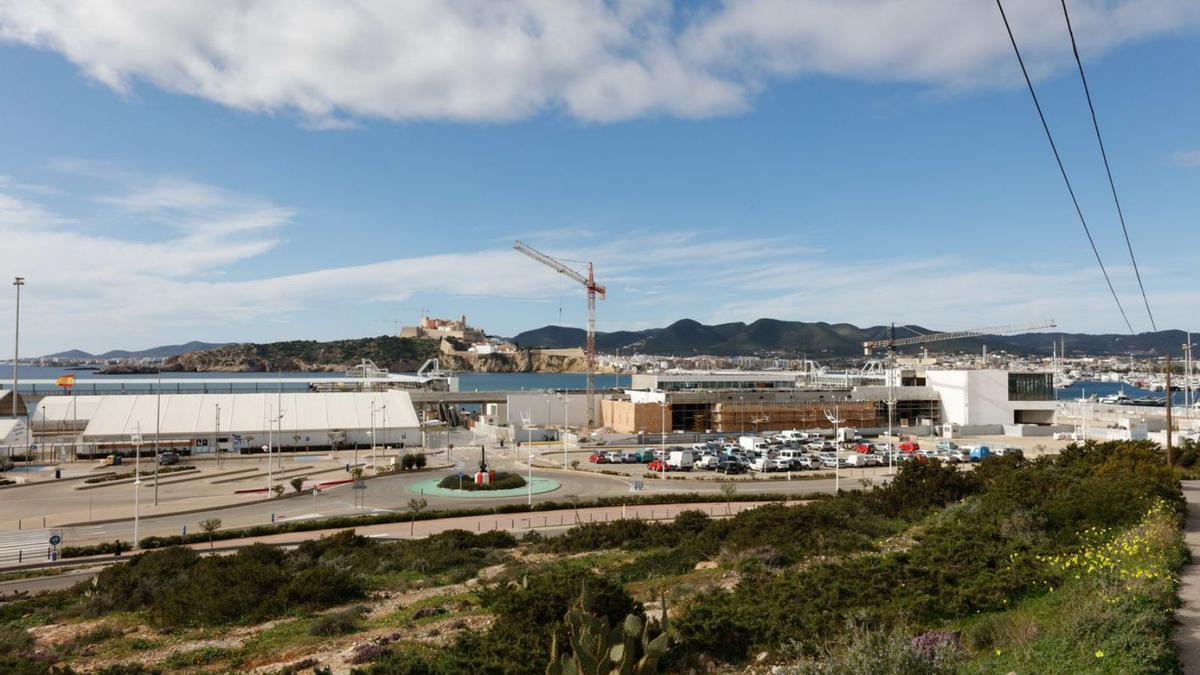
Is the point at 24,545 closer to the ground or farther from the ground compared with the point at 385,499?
farther from the ground

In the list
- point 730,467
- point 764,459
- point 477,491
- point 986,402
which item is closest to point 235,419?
point 477,491

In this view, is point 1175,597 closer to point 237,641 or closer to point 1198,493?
point 237,641

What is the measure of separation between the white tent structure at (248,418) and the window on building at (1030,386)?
54001 mm

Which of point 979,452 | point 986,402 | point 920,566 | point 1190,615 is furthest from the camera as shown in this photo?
point 986,402

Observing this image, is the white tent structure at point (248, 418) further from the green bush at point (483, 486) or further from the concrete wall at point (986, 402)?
the concrete wall at point (986, 402)

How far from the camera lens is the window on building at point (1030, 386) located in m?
69.2

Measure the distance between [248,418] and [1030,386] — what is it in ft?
223

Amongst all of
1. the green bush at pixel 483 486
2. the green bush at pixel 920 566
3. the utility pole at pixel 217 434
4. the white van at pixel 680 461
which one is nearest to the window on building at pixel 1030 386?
the white van at pixel 680 461

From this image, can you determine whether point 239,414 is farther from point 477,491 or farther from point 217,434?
point 477,491

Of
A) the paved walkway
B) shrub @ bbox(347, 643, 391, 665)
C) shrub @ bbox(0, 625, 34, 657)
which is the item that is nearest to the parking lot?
the paved walkway

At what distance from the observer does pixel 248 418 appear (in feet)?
176

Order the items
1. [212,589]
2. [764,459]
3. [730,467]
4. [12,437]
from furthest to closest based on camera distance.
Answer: [12,437] < [764,459] < [730,467] < [212,589]

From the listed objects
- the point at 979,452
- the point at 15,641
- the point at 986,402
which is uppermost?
the point at 986,402

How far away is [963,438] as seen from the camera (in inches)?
2485
